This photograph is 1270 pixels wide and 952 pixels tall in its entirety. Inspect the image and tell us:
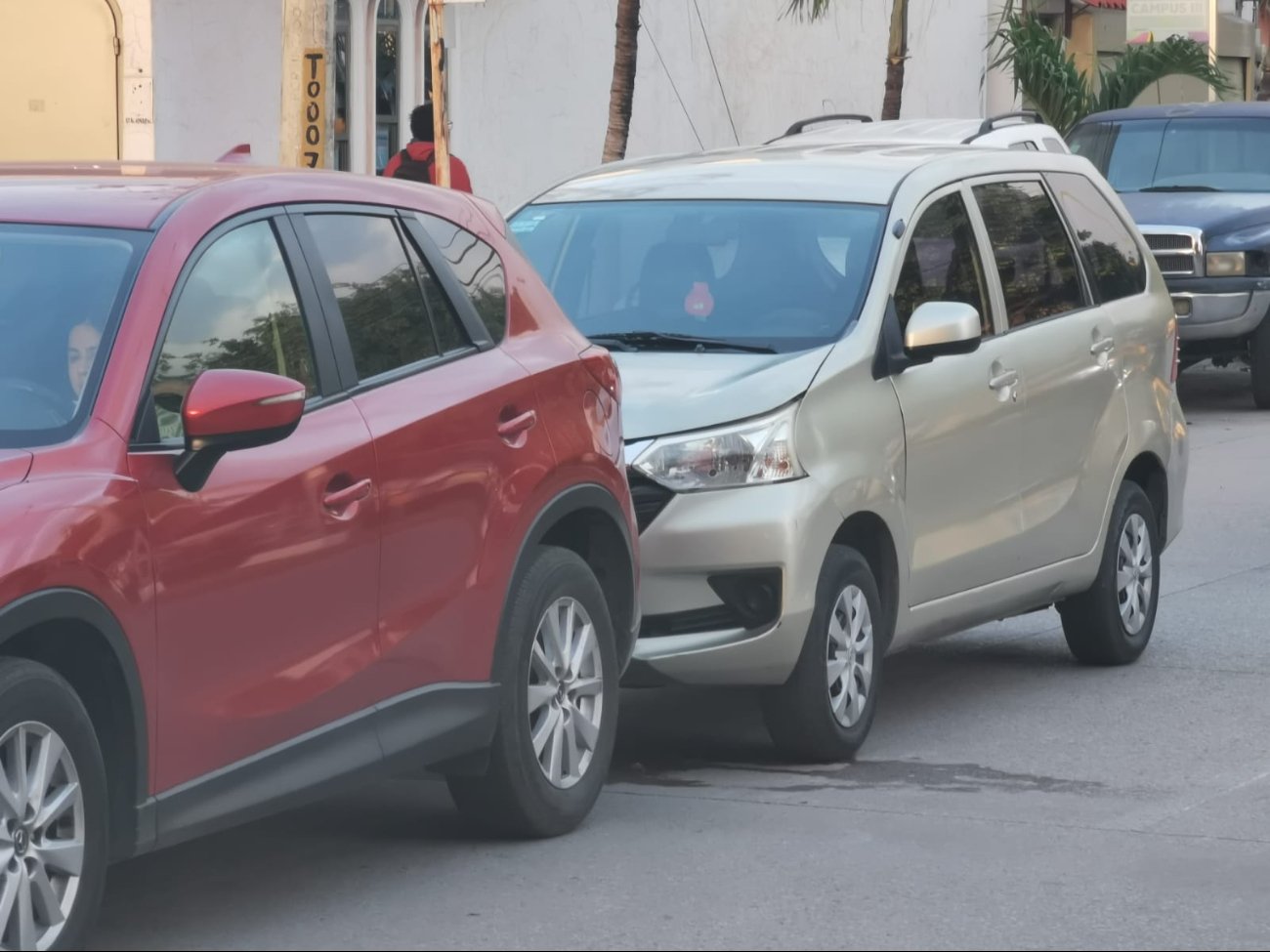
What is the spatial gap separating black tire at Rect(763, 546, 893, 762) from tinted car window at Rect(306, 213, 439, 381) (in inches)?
64.4

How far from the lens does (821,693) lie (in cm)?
725

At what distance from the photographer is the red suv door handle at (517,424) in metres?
6.18

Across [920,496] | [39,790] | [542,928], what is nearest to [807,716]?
[920,496]

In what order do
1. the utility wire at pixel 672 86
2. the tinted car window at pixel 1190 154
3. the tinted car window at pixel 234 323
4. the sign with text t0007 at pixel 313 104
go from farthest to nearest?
the utility wire at pixel 672 86 → the tinted car window at pixel 1190 154 → the sign with text t0007 at pixel 313 104 → the tinted car window at pixel 234 323

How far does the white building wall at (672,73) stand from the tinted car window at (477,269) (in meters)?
14.0

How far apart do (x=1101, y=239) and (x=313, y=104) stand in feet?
13.3

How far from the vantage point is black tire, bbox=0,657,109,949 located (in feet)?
15.0

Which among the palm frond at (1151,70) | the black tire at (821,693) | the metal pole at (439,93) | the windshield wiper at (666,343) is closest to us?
the black tire at (821,693)

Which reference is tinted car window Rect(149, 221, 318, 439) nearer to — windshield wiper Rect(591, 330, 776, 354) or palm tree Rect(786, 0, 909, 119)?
windshield wiper Rect(591, 330, 776, 354)

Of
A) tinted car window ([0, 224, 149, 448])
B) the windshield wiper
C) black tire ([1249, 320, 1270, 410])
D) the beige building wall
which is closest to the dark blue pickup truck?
black tire ([1249, 320, 1270, 410])

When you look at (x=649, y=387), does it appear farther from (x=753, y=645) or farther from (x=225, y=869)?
(x=225, y=869)

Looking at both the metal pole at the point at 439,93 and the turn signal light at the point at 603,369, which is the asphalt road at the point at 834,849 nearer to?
the turn signal light at the point at 603,369

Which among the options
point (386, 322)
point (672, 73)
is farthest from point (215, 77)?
point (386, 322)

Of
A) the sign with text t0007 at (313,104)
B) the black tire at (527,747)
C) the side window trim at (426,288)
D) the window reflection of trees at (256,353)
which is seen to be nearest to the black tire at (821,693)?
the black tire at (527,747)
